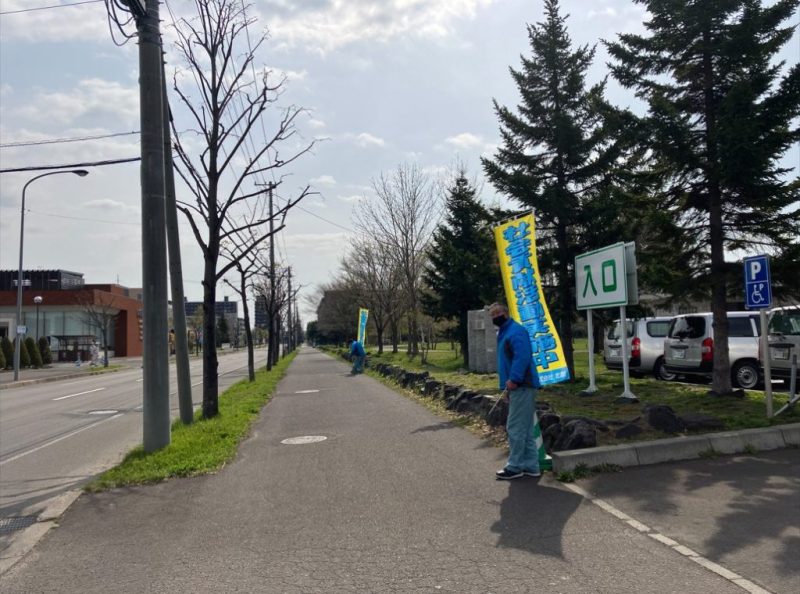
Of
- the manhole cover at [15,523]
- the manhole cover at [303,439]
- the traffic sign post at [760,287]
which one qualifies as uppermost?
the traffic sign post at [760,287]

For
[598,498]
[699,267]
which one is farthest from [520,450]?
[699,267]

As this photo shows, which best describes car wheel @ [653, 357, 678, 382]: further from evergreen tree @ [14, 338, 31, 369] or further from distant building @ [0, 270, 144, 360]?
distant building @ [0, 270, 144, 360]

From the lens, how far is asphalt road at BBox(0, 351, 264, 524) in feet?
25.5

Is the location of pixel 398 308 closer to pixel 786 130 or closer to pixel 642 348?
pixel 642 348

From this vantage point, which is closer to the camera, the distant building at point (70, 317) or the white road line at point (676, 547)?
the white road line at point (676, 547)

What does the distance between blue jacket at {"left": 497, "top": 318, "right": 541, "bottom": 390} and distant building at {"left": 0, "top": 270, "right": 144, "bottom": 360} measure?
5080cm

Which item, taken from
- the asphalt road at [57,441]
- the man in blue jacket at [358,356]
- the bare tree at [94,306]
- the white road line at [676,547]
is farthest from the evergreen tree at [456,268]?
the bare tree at [94,306]

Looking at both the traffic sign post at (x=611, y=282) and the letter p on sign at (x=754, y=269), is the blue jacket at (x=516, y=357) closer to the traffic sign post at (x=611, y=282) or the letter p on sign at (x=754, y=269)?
the letter p on sign at (x=754, y=269)

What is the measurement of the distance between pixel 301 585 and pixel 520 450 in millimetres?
3154

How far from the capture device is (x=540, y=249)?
15.6m

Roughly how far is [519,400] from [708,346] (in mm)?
9644

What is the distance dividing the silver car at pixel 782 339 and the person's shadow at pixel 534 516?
8204mm

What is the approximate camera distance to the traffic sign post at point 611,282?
416 inches

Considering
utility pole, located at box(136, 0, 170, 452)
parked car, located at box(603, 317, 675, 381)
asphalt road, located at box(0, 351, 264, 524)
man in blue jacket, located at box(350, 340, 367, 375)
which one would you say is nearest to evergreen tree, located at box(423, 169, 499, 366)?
man in blue jacket, located at box(350, 340, 367, 375)
